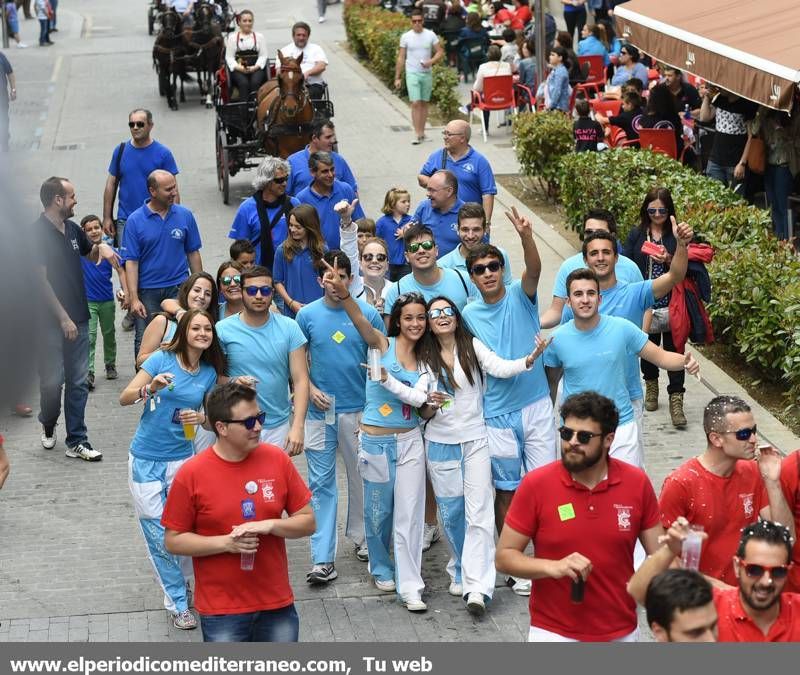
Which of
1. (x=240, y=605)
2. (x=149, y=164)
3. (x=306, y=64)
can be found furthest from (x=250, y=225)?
(x=306, y=64)

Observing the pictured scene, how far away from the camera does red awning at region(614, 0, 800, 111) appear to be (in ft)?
42.0

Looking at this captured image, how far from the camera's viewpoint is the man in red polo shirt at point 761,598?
450 cm

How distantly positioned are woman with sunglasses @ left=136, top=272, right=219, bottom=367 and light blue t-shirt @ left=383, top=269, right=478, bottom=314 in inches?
43.0

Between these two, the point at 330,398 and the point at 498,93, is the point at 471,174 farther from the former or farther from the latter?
the point at 498,93

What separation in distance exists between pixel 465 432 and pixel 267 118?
1045 cm

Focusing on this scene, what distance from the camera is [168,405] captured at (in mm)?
7477

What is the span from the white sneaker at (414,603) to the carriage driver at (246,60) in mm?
12945

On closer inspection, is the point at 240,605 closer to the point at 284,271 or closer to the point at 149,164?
the point at 284,271

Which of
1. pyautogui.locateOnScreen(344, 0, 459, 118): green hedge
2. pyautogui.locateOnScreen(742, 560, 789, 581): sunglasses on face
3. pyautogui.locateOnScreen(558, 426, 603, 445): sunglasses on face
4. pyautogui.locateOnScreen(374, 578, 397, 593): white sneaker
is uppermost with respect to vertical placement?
pyautogui.locateOnScreen(742, 560, 789, 581): sunglasses on face

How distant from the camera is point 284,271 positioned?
32.4 feet

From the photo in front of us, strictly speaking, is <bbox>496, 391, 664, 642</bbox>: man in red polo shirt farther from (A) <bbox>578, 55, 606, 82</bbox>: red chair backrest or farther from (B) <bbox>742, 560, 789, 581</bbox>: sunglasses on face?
(A) <bbox>578, 55, 606, 82</bbox>: red chair backrest

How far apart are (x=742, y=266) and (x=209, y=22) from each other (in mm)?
17783

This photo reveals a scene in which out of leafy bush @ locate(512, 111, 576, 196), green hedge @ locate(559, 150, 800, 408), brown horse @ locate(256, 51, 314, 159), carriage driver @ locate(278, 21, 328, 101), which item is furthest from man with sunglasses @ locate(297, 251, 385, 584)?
carriage driver @ locate(278, 21, 328, 101)

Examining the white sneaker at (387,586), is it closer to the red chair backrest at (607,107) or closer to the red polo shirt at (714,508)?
the red polo shirt at (714,508)
